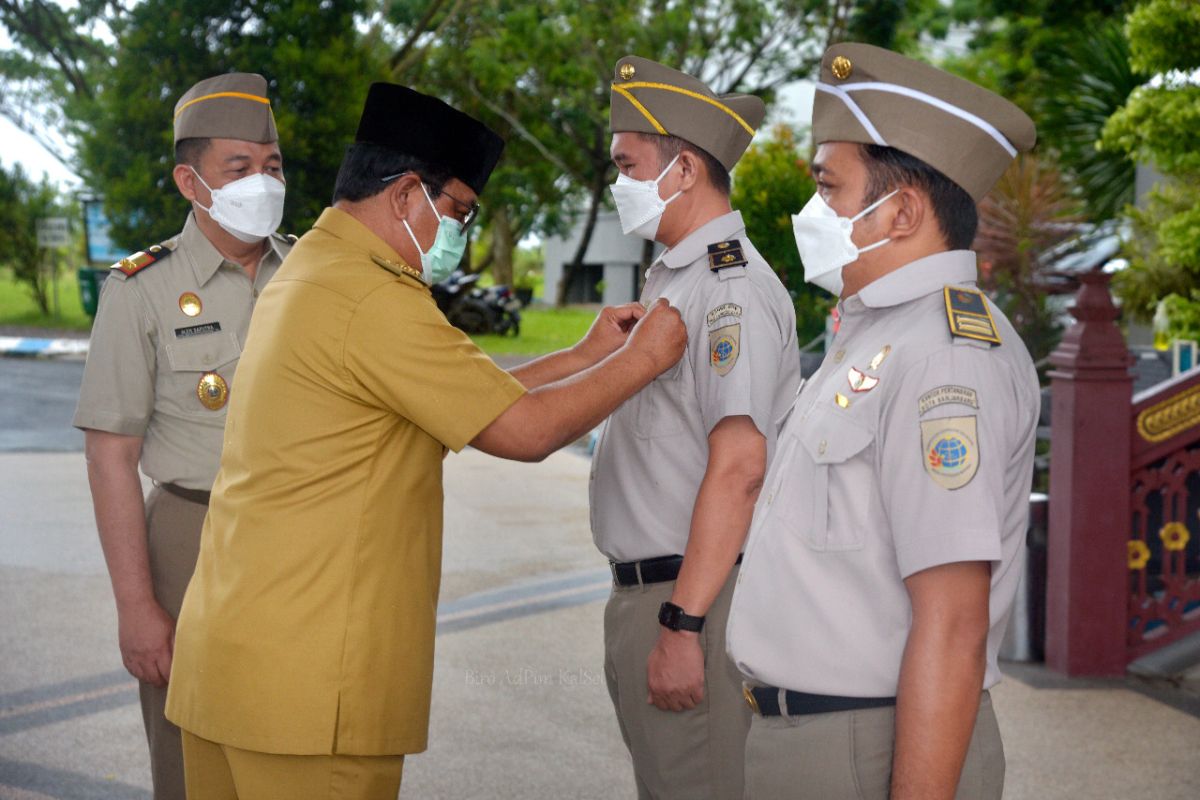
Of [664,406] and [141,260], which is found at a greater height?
[141,260]

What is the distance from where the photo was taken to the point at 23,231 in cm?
2692

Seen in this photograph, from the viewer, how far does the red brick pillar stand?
5051 millimetres

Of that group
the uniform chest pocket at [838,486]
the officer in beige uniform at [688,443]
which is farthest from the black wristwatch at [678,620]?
the uniform chest pocket at [838,486]

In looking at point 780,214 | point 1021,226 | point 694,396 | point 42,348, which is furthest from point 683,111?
point 42,348

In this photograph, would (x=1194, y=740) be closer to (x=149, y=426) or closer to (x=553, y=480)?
(x=149, y=426)

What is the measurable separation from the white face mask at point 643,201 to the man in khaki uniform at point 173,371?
3.01ft

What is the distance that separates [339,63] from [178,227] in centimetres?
342

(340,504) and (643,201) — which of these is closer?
(340,504)

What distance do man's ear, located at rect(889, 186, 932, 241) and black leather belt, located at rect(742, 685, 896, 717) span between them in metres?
0.68

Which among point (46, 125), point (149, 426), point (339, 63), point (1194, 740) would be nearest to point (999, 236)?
point (1194, 740)

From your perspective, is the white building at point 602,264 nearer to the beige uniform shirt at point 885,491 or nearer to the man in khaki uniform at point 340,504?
the man in khaki uniform at point 340,504

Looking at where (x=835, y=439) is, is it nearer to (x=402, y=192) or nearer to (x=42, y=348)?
(x=402, y=192)

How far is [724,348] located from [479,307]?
70.1ft

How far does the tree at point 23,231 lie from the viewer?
88.2ft
